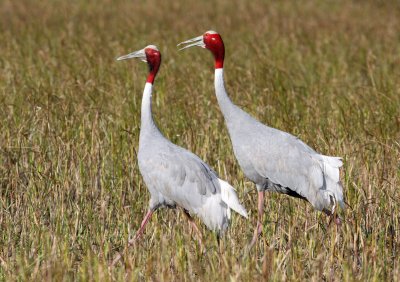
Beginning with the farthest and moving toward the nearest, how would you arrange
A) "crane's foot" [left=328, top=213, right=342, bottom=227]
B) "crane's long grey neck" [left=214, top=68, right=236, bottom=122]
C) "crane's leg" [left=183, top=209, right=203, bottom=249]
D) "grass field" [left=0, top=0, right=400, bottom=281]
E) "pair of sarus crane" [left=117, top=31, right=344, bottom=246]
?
"crane's long grey neck" [left=214, top=68, right=236, bottom=122]
"pair of sarus crane" [left=117, top=31, right=344, bottom=246]
"crane's foot" [left=328, top=213, right=342, bottom=227]
"crane's leg" [left=183, top=209, right=203, bottom=249]
"grass field" [left=0, top=0, right=400, bottom=281]

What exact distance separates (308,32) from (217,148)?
248 inches

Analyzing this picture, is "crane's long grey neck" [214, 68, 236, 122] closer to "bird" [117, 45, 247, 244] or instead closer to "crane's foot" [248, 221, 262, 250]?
"bird" [117, 45, 247, 244]

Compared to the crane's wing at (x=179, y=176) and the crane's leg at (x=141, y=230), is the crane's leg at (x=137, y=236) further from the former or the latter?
the crane's wing at (x=179, y=176)

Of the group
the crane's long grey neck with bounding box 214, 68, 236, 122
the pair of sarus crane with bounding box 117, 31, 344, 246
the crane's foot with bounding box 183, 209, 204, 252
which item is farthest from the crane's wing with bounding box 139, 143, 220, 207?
the crane's long grey neck with bounding box 214, 68, 236, 122

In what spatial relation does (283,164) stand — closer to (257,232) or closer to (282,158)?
(282,158)

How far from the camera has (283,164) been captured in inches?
208

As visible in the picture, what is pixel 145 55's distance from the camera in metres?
5.63

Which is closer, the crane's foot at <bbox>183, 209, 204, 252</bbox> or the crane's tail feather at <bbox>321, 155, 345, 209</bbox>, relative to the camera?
the crane's foot at <bbox>183, 209, 204, 252</bbox>

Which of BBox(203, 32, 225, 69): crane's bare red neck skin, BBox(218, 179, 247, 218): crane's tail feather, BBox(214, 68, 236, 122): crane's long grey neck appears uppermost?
BBox(203, 32, 225, 69): crane's bare red neck skin

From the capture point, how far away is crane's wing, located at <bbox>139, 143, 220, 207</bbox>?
4.97 m

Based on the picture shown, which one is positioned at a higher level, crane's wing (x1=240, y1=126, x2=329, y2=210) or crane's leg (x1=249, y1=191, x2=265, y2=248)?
crane's wing (x1=240, y1=126, x2=329, y2=210)

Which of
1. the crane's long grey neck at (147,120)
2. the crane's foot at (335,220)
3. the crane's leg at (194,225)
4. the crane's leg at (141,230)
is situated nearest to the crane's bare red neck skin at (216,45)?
the crane's long grey neck at (147,120)

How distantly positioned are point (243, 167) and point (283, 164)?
0.25 metres

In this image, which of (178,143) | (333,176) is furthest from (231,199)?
(178,143)
